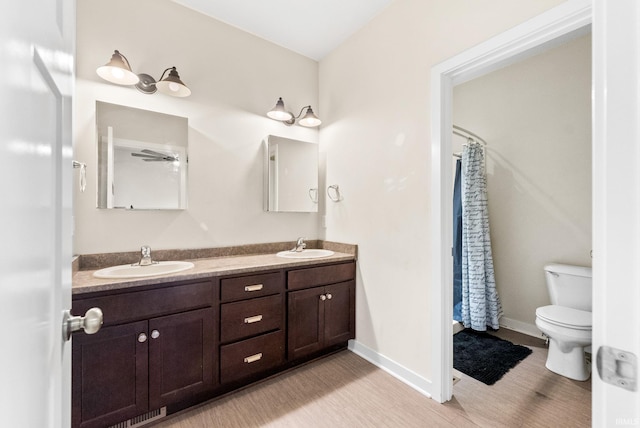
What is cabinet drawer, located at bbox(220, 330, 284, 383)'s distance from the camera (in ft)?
5.77

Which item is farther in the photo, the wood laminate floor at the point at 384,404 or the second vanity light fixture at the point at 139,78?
the second vanity light fixture at the point at 139,78

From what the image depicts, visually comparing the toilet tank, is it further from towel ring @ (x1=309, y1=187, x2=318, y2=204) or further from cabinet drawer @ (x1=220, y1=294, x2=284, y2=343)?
cabinet drawer @ (x1=220, y1=294, x2=284, y2=343)

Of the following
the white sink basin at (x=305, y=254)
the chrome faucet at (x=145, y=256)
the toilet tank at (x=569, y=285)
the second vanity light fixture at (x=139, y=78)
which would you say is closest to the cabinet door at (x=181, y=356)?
the chrome faucet at (x=145, y=256)

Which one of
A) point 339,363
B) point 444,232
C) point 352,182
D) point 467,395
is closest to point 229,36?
point 352,182

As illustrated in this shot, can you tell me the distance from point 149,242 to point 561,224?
341cm

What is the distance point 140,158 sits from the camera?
198 cm

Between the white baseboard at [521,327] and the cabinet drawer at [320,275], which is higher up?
the cabinet drawer at [320,275]

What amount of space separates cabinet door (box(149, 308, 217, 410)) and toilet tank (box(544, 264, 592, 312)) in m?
2.70

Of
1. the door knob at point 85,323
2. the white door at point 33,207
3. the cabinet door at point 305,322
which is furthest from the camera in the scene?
the cabinet door at point 305,322

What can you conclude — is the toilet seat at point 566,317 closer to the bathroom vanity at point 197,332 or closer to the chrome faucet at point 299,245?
the bathroom vanity at point 197,332

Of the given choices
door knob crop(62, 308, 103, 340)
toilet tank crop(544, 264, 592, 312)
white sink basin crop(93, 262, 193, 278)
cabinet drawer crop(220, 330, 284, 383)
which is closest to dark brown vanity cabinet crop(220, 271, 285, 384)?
cabinet drawer crop(220, 330, 284, 383)

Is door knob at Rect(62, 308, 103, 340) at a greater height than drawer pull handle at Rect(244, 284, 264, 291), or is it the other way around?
door knob at Rect(62, 308, 103, 340)

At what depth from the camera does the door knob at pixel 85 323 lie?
0.63 m
